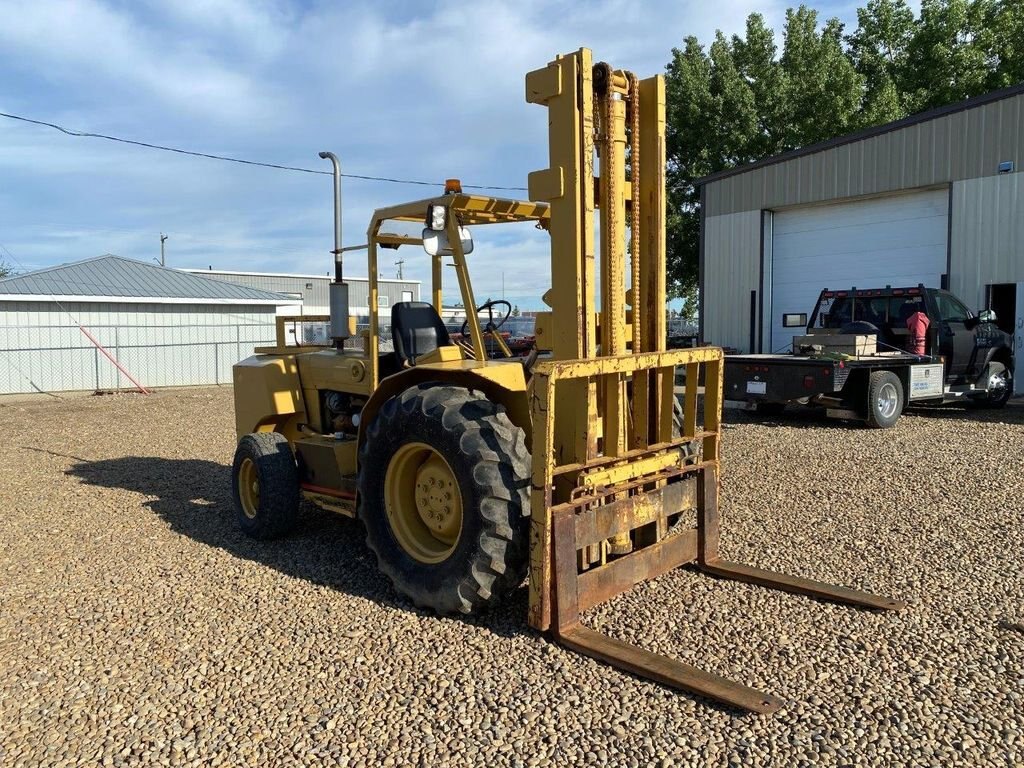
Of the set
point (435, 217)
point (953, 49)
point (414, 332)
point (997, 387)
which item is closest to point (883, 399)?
point (997, 387)

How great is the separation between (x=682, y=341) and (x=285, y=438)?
1839cm

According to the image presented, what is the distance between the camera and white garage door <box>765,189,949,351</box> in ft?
53.6

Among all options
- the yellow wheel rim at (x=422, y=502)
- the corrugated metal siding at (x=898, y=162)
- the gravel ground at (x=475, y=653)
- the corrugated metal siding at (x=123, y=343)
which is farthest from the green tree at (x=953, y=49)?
the yellow wheel rim at (x=422, y=502)

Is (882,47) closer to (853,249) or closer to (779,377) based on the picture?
(853,249)

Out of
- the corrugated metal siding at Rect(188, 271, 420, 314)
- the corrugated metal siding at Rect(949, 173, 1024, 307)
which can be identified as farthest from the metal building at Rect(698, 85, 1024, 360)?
the corrugated metal siding at Rect(188, 271, 420, 314)

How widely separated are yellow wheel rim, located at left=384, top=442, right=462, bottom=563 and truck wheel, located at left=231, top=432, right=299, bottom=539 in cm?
152

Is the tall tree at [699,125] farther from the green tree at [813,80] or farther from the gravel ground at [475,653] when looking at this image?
the gravel ground at [475,653]

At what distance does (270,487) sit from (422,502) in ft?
5.64

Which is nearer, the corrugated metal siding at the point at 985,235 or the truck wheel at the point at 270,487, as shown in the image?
the truck wheel at the point at 270,487

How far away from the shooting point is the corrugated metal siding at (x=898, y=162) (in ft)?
49.2

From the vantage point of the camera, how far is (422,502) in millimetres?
4535

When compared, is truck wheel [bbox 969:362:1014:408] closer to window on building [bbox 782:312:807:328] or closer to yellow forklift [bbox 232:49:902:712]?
window on building [bbox 782:312:807:328]

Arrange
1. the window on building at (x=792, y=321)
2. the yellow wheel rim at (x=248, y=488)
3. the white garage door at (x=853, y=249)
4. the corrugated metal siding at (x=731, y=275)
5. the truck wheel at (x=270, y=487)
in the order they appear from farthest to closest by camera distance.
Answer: the corrugated metal siding at (x=731, y=275)
the white garage door at (x=853, y=249)
the window on building at (x=792, y=321)
the yellow wheel rim at (x=248, y=488)
the truck wheel at (x=270, y=487)

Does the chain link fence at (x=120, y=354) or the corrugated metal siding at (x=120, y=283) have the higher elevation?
the corrugated metal siding at (x=120, y=283)
